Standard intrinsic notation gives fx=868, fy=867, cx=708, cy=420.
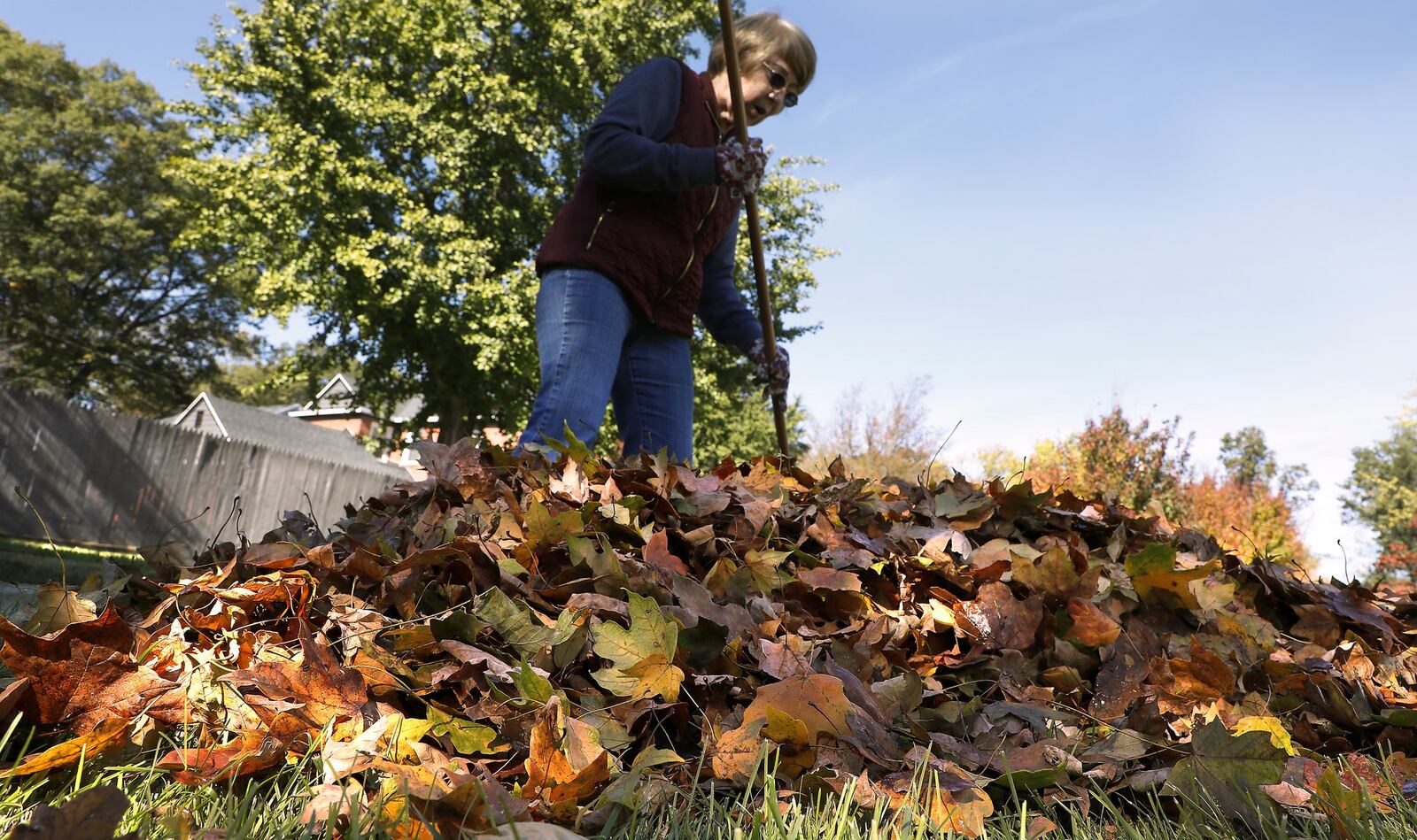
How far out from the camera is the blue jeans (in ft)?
9.02

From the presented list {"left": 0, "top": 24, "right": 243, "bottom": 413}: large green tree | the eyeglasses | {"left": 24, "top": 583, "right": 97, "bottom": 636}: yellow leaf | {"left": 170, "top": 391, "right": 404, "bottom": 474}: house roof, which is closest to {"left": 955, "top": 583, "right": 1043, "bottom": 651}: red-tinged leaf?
{"left": 24, "top": 583, "right": 97, "bottom": 636}: yellow leaf

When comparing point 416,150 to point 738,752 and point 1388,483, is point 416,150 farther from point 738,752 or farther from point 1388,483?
point 1388,483

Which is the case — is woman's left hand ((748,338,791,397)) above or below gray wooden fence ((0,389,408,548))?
above

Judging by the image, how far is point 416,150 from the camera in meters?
18.3

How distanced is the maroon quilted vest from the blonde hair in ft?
0.61

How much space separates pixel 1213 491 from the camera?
46.7ft

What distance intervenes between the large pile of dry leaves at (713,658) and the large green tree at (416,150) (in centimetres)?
1541

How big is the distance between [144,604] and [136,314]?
37558 mm

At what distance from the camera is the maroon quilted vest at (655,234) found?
2887 mm

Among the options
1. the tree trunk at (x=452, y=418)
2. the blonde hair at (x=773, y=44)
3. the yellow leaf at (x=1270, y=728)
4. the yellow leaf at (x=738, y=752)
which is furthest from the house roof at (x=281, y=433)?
the yellow leaf at (x=1270, y=728)

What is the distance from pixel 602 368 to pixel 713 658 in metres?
1.61

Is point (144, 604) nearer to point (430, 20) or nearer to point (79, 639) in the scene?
point (79, 639)

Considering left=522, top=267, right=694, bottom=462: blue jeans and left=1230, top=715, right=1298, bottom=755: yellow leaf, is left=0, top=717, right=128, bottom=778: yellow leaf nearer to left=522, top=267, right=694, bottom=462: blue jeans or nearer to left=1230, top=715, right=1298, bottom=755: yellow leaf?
left=522, top=267, right=694, bottom=462: blue jeans

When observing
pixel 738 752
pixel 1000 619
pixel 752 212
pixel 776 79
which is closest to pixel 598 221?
pixel 752 212
